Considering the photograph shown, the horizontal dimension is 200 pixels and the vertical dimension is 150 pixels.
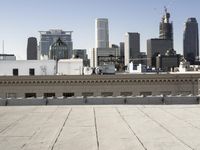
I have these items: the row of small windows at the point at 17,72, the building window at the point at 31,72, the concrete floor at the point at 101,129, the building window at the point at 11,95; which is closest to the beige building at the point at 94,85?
the building window at the point at 11,95

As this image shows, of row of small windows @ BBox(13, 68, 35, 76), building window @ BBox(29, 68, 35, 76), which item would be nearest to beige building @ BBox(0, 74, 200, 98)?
row of small windows @ BBox(13, 68, 35, 76)

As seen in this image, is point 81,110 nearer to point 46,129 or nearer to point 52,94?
point 46,129

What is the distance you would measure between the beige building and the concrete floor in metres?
20.7

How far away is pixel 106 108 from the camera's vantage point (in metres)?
27.6

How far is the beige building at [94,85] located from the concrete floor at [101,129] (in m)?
20.7

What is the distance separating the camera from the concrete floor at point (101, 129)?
47.9 ft

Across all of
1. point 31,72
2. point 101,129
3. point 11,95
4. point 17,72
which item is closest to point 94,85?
point 11,95

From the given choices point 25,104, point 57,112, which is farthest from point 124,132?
point 25,104

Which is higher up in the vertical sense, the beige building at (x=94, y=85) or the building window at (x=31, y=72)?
the building window at (x=31, y=72)

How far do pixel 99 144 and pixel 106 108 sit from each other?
12901 mm

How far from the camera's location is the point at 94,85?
47.5m

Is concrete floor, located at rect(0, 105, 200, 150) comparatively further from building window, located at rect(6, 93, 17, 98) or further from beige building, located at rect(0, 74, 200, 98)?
building window, located at rect(6, 93, 17, 98)

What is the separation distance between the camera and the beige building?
4738cm

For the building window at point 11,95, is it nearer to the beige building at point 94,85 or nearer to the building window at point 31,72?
the beige building at point 94,85
